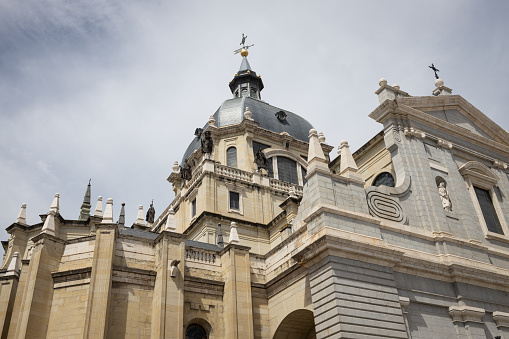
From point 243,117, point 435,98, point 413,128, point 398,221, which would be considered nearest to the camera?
point 398,221

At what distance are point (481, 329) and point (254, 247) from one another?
1564 centimetres

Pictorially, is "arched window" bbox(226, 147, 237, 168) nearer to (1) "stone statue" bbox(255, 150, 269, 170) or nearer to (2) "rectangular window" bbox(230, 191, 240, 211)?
(1) "stone statue" bbox(255, 150, 269, 170)

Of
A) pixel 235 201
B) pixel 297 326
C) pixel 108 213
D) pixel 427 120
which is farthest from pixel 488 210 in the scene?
pixel 108 213

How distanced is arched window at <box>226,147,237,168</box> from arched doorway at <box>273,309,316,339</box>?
18.2 m

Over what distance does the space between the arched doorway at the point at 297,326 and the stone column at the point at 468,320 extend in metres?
5.32

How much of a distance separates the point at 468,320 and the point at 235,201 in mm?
17759

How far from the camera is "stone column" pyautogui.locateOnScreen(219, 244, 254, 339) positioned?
1900 centimetres

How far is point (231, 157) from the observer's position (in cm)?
3744

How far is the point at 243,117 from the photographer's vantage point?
39938 millimetres

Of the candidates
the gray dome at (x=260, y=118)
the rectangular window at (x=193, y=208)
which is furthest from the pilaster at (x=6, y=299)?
the gray dome at (x=260, y=118)

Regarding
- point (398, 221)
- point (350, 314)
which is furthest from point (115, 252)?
point (398, 221)

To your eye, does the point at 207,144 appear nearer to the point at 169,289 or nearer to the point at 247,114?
the point at 247,114

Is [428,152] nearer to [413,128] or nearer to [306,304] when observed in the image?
[413,128]

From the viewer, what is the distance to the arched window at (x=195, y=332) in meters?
19.0
